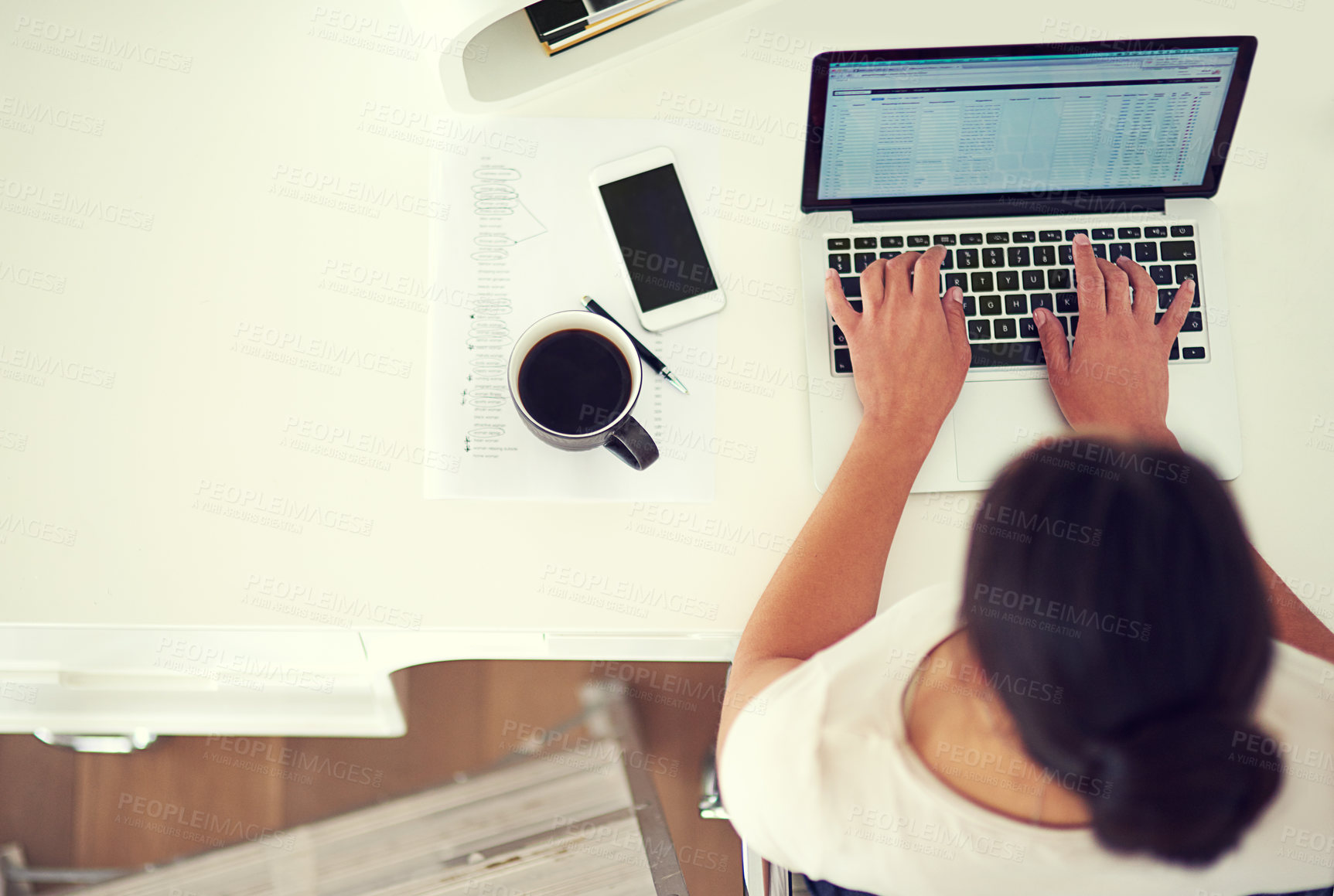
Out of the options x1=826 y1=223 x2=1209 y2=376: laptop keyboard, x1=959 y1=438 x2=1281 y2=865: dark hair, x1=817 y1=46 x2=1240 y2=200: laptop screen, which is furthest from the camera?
x1=826 y1=223 x2=1209 y2=376: laptop keyboard

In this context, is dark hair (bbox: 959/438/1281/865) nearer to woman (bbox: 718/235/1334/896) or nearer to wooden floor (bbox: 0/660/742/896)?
woman (bbox: 718/235/1334/896)

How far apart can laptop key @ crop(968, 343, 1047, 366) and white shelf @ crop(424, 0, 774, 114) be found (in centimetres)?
41

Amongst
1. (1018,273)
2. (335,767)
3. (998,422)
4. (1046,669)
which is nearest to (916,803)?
(1046,669)

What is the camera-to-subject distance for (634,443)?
76cm

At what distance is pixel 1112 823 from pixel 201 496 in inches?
30.7

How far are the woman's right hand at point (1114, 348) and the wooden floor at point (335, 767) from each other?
0.84 metres

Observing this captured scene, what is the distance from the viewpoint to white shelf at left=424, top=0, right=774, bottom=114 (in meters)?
0.87

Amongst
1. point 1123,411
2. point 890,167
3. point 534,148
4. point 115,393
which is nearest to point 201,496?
point 115,393

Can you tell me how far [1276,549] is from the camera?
0.81 meters

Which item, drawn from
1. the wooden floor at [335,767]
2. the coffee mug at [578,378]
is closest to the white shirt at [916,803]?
the coffee mug at [578,378]

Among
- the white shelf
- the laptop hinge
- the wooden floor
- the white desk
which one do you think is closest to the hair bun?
the white desk

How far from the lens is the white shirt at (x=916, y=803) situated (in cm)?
65

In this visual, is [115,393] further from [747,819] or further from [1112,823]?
[1112,823]

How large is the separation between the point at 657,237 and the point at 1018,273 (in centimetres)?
34
